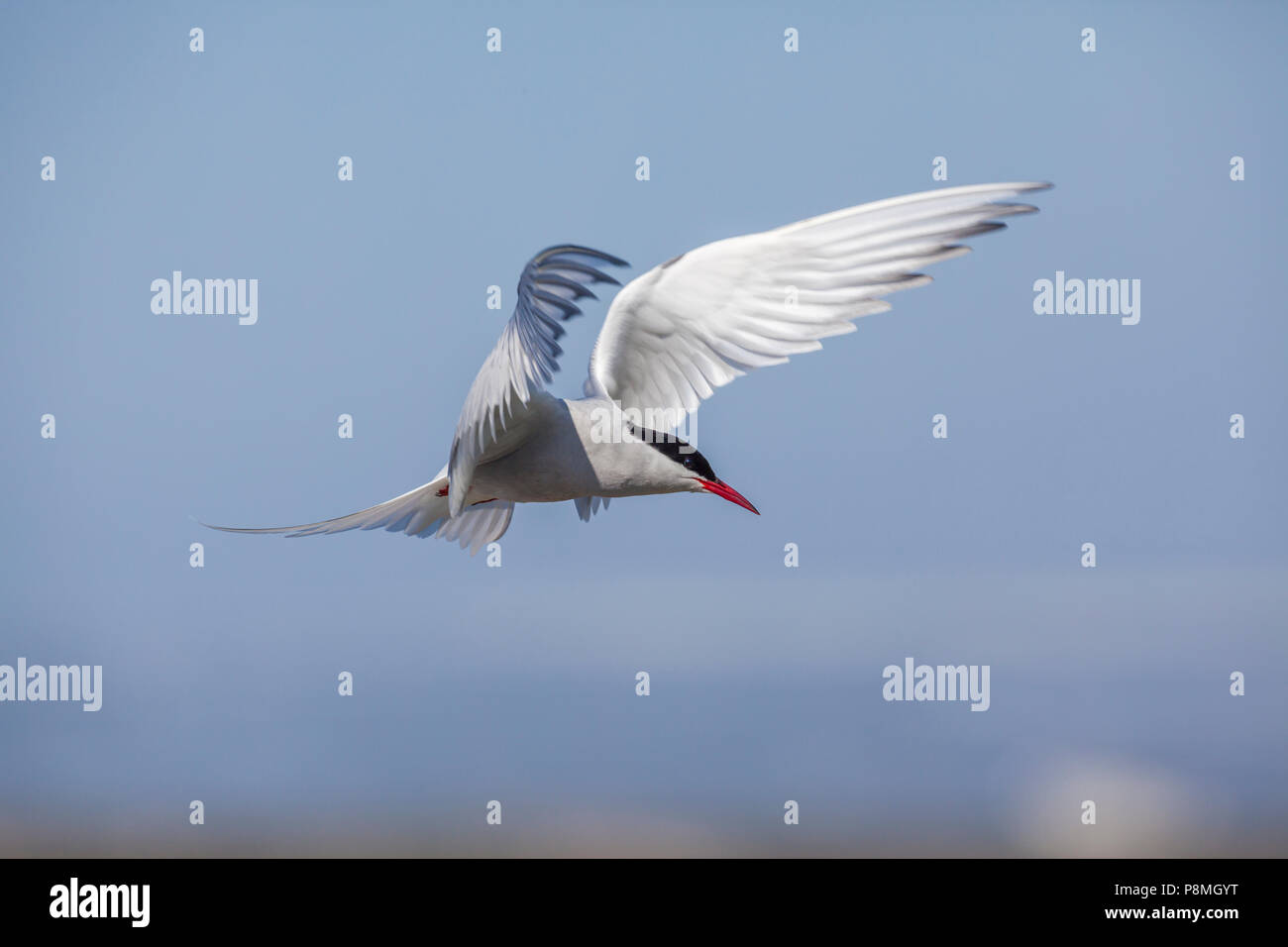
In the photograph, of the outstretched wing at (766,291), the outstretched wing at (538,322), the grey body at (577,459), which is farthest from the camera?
the grey body at (577,459)

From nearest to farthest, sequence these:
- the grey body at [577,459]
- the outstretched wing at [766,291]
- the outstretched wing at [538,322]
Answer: the outstretched wing at [538,322]
the outstretched wing at [766,291]
the grey body at [577,459]

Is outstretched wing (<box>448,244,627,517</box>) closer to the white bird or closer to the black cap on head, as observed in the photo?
the white bird

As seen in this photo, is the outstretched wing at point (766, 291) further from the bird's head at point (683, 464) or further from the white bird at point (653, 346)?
the bird's head at point (683, 464)

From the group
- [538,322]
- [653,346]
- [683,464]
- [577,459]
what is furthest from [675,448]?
[538,322]

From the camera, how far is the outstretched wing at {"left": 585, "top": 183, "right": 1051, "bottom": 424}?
2.53 metres

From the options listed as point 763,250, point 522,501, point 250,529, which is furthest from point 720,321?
point 250,529

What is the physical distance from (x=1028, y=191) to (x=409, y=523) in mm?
2169

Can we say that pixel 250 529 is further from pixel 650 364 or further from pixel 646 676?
pixel 646 676

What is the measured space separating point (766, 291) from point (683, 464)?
1.70 feet

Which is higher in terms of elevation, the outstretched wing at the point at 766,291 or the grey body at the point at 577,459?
the outstretched wing at the point at 766,291

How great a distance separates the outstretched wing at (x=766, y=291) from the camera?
8.30ft

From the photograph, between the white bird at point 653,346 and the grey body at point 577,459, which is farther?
the grey body at point 577,459

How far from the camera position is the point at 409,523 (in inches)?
144

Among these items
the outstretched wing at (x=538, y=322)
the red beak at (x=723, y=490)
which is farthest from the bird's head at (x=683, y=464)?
the outstretched wing at (x=538, y=322)
